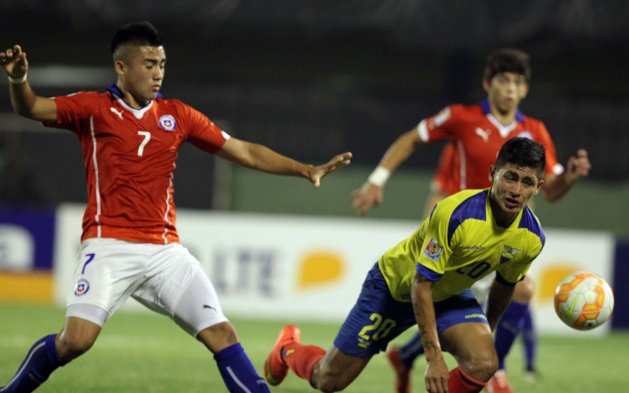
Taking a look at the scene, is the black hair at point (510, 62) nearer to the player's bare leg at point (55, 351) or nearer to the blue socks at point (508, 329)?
the blue socks at point (508, 329)

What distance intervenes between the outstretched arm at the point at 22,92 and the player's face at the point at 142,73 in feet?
1.36

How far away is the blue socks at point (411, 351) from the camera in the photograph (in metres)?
6.52

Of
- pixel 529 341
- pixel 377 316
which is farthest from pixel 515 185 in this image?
pixel 529 341

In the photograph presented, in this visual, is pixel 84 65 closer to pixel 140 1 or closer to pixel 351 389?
pixel 140 1

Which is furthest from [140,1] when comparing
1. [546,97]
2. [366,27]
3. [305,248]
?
[546,97]

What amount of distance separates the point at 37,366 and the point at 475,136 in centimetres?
326

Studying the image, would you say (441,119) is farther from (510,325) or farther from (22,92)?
(22,92)

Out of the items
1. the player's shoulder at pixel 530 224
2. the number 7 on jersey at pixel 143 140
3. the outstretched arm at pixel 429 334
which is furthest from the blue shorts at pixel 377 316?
the number 7 on jersey at pixel 143 140

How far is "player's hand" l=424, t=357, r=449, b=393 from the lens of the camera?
4750 mm

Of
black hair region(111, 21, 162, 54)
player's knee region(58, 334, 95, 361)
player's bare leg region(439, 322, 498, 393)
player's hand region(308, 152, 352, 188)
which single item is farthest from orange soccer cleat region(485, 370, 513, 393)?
black hair region(111, 21, 162, 54)

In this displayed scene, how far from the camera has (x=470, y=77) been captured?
47.9ft

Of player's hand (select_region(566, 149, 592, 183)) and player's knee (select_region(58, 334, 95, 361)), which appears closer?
player's knee (select_region(58, 334, 95, 361))

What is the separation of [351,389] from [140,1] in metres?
8.07

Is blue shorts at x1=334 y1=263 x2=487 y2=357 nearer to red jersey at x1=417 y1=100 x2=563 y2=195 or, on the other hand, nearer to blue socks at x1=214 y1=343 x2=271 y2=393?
blue socks at x1=214 y1=343 x2=271 y2=393
